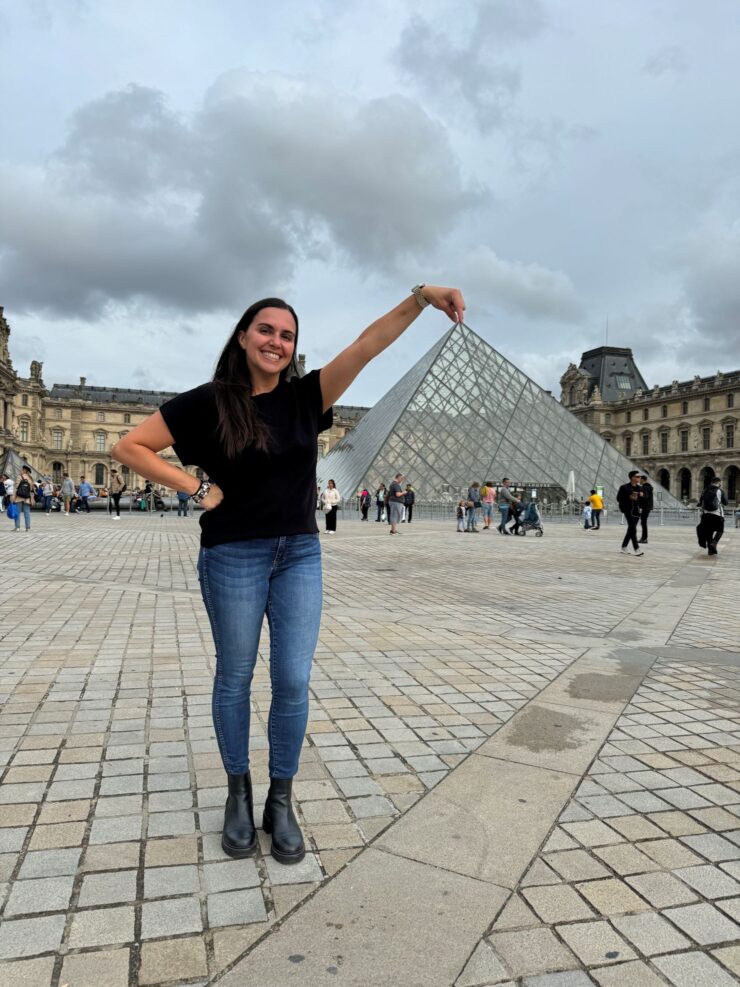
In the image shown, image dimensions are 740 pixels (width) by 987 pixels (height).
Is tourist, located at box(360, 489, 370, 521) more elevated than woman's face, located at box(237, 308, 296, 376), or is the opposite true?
woman's face, located at box(237, 308, 296, 376)

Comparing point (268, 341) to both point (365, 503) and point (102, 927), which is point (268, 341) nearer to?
point (102, 927)

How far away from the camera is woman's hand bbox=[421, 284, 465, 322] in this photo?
2240mm

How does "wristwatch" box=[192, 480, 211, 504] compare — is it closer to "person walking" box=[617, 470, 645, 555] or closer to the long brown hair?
the long brown hair

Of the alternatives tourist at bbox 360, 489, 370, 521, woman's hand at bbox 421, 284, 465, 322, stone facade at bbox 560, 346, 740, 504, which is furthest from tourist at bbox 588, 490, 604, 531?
stone facade at bbox 560, 346, 740, 504

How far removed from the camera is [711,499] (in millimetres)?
13062

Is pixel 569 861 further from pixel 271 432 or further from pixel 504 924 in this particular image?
pixel 271 432

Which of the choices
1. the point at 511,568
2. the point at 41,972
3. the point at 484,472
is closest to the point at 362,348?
the point at 41,972

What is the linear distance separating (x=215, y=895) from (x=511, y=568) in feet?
29.0

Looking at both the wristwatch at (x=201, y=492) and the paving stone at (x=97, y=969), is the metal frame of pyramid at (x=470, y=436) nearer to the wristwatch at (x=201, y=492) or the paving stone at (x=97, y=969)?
the wristwatch at (x=201, y=492)

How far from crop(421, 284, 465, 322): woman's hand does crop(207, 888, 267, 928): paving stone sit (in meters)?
1.80

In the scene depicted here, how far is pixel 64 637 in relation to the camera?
502 centimetres

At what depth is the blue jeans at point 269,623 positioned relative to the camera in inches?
83.4

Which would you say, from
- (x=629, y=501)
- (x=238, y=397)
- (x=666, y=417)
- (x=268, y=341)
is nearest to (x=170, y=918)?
(x=238, y=397)

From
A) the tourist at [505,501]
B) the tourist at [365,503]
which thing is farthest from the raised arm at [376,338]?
the tourist at [365,503]
